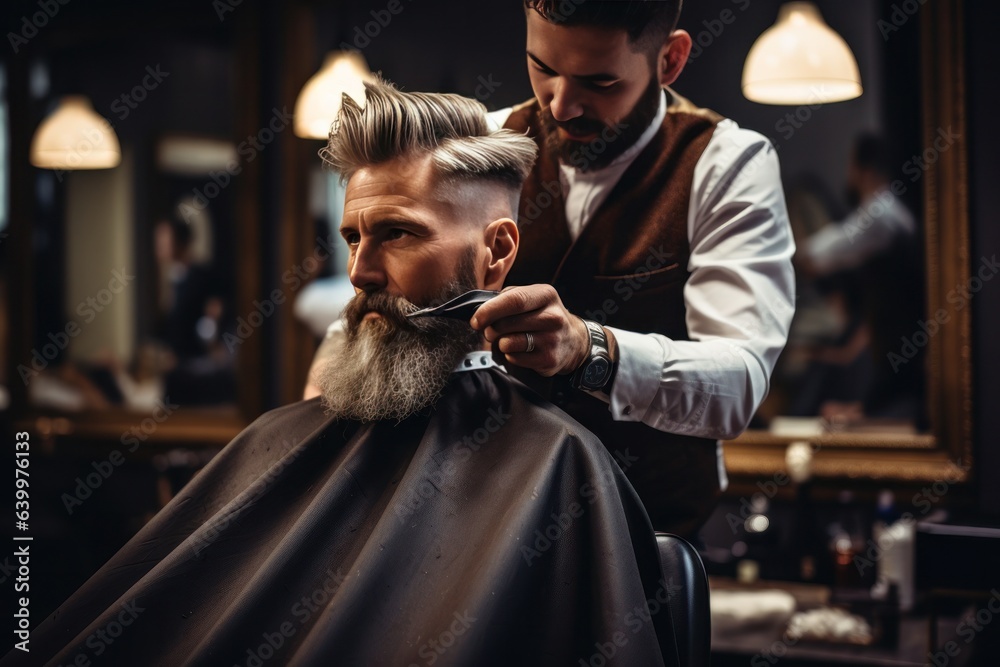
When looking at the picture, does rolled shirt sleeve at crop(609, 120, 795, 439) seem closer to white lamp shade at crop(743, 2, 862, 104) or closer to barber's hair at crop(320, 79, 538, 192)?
barber's hair at crop(320, 79, 538, 192)

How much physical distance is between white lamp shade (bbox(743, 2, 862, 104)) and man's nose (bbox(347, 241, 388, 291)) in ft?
5.84

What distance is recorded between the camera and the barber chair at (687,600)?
4.33ft

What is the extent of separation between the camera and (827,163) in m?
2.99

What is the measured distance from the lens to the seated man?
1.22m

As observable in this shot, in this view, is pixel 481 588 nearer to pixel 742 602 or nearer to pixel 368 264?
pixel 368 264

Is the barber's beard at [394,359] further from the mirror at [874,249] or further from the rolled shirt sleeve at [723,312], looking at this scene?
the mirror at [874,249]

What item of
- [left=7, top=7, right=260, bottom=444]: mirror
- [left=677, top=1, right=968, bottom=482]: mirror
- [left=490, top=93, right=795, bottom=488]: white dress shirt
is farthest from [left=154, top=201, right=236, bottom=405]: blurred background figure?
[left=490, top=93, right=795, bottom=488]: white dress shirt

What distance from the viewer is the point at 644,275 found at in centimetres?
156

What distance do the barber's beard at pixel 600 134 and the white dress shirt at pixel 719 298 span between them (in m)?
0.02

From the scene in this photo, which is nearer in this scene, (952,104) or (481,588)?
(481,588)

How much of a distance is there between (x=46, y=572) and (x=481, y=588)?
9.96 feet

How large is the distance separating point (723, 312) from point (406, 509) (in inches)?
24.5

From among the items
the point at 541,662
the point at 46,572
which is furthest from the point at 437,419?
the point at 46,572

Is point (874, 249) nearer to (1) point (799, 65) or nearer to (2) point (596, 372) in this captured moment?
(1) point (799, 65)
